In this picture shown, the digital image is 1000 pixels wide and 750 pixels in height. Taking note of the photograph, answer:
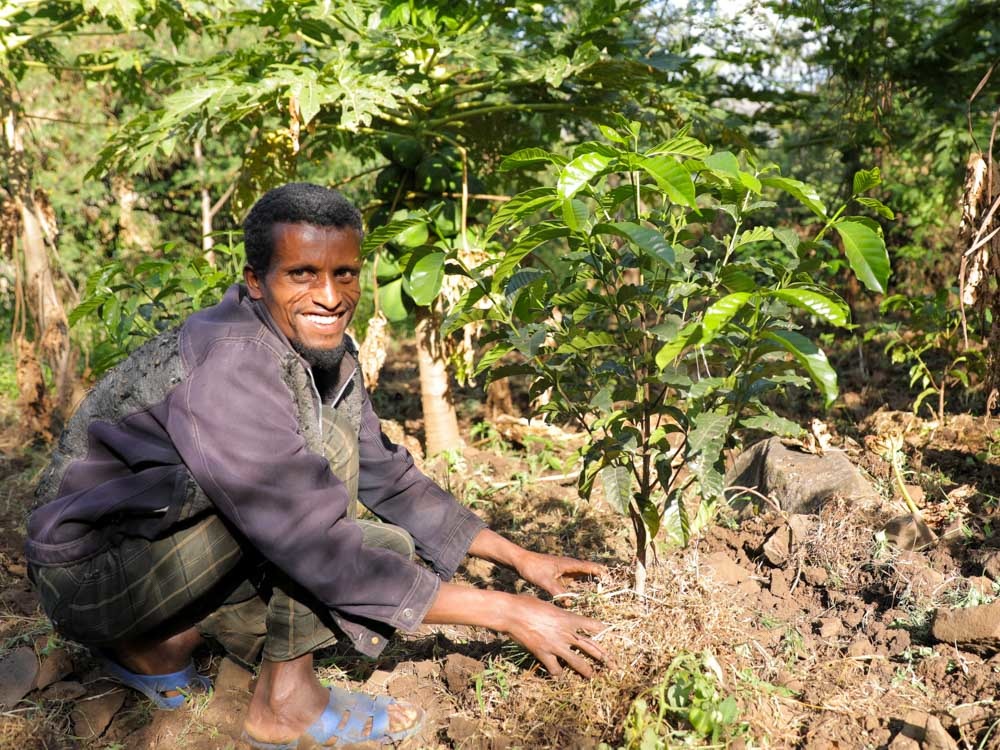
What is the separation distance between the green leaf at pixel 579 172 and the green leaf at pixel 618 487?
2.17 ft

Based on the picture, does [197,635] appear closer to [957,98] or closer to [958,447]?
[958,447]

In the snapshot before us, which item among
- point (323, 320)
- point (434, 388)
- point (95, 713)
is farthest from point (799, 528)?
point (95, 713)

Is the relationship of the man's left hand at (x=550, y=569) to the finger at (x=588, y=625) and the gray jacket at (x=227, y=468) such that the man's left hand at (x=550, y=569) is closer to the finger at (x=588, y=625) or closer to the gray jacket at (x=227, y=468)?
the finger at (x=588, y=625)

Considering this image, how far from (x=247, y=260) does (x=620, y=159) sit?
0.90m

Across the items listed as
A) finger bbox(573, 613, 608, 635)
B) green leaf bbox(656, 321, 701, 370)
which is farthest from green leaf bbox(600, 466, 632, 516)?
green leaf bbox(656, 321, 701, 370)

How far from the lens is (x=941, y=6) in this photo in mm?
4805

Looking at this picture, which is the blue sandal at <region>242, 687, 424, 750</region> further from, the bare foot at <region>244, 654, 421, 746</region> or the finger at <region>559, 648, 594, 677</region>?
the finger at <region>559, 648, 594, 677</region>

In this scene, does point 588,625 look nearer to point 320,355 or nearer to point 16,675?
point 320,355

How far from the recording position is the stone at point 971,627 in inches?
78.0

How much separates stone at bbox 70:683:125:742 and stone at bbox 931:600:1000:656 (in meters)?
1.99

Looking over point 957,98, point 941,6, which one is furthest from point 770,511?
point 941,6

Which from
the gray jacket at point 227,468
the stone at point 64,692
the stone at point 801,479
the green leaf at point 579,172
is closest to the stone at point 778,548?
the stone at point 801,479

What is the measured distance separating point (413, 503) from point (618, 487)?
2.18 ft

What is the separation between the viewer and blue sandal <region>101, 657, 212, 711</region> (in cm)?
218
